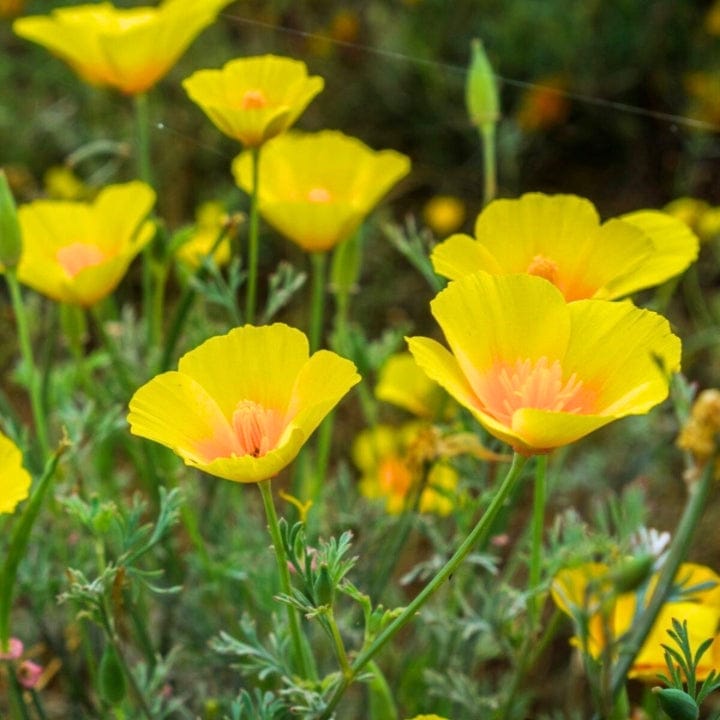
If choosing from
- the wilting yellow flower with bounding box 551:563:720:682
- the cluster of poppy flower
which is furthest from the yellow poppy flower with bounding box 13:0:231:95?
the wilting yellow flower with bounding box 551:563:720:682

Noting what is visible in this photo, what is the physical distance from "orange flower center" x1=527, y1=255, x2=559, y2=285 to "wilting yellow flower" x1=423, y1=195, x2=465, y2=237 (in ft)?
4.52

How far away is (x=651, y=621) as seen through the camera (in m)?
0.60

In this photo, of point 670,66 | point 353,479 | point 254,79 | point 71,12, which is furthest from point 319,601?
point 670,66

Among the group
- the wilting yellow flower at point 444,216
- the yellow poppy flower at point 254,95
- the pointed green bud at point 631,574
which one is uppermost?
the yellow poppy flower at point 254,95

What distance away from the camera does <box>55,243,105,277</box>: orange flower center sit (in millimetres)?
1062

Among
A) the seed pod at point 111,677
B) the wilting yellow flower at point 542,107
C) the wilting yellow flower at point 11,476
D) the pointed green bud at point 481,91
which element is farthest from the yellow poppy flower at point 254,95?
the wilting yellow flower at point 542,107

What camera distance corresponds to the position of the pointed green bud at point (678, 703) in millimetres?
670

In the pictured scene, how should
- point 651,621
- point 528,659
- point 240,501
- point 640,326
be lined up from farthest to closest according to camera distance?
point 240,501 → point 528,659 → point 640,326 → point 651,621

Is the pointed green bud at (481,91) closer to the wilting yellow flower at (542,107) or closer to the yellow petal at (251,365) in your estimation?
the yellow petal at (251,365)

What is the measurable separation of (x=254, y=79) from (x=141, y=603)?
0.48 m

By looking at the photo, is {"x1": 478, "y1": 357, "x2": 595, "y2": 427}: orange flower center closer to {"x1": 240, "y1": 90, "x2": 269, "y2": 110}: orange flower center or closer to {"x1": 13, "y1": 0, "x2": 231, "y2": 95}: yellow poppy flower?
{"x1": 240, "y1": 90, "x2": 269, "y2": 110}: orange flower center

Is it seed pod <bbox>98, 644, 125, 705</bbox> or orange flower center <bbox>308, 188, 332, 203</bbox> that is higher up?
orange flower center <bbox>308, 188, 332, 203</bbox>

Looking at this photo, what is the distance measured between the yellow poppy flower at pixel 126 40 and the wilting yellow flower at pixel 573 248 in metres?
0.42

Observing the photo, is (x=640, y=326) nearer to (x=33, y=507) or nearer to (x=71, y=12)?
(x=33, y=507)
